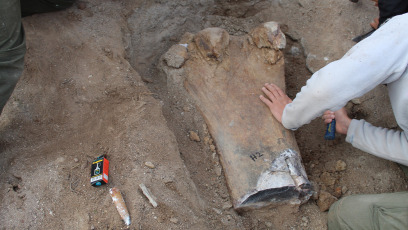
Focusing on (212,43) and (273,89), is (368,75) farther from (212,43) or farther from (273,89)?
(212,43)

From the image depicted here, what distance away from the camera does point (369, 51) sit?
1434mm

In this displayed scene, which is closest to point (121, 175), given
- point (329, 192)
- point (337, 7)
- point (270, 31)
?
point (329, 192)

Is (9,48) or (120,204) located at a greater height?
(9,48)

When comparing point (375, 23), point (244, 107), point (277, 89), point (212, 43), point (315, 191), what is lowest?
point (315, 191)

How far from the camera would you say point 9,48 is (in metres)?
1.63

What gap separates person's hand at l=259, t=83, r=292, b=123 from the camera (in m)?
2.09

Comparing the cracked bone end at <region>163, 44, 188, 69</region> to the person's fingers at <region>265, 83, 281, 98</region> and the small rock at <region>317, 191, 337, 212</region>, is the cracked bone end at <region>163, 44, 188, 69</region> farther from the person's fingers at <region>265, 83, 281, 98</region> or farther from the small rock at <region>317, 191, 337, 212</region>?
the small rock at <region>317, 191, 337, 212</region>

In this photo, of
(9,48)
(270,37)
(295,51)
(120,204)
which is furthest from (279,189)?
(9,48)

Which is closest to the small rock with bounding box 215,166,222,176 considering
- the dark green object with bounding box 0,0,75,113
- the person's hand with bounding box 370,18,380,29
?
the dark green object with bounding box 0,0,75,113

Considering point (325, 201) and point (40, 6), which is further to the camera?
point (40, 6)

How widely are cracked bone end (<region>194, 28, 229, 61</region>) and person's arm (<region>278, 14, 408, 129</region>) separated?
0.87 m

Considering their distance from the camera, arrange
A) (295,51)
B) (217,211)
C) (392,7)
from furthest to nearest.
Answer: (295,51) < (392,7) < (217,211)

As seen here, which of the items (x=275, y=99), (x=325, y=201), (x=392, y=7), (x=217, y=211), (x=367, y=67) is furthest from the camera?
(x=275, y=99)

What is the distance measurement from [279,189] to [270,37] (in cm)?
101
